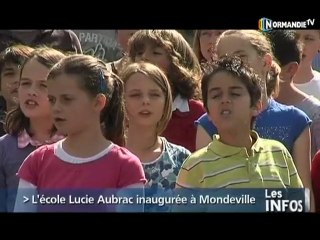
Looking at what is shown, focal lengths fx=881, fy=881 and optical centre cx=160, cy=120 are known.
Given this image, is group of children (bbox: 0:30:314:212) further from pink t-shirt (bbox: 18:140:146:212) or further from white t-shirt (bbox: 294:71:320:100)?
white t-shirt (bbox: 294:71:320:100)

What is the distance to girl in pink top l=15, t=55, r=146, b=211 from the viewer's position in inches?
164

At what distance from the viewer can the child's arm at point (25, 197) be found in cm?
423

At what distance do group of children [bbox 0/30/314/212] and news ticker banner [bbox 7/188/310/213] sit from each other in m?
0.03

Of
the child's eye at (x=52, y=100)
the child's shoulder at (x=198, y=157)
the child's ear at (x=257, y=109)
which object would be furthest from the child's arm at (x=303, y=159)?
the child's eye at (x=52, y=100)

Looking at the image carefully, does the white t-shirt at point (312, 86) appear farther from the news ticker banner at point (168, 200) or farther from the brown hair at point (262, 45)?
the news ticker banner at point (168, 200)

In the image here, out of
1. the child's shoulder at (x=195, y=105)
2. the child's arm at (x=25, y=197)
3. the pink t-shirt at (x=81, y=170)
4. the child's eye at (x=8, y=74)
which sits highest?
the child's eye at (x=8, y=74)

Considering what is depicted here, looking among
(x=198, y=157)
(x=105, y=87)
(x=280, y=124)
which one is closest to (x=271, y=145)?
(x=280, y=124)

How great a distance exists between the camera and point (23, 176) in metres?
4.22

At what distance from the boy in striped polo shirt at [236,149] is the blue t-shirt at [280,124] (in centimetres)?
4
